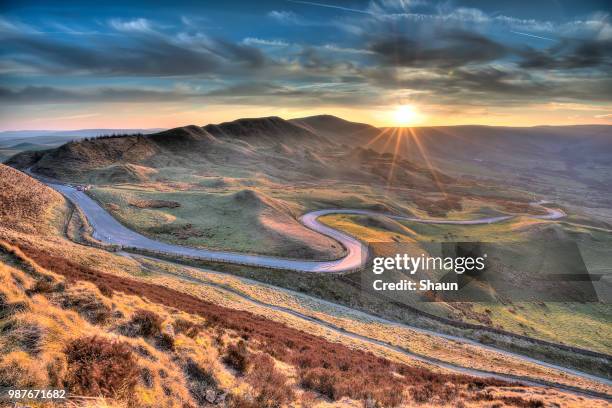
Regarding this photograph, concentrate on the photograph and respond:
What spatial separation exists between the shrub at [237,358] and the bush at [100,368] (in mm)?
4382

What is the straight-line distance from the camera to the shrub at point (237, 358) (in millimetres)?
14047

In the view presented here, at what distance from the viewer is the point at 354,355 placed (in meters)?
22.6

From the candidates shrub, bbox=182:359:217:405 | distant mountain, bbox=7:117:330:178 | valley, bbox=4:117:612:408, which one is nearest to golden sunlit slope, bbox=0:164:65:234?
valley, bbox=4:117:612:408

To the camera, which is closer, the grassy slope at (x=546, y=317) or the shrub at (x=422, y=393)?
the shrub at (x=422, y=393)

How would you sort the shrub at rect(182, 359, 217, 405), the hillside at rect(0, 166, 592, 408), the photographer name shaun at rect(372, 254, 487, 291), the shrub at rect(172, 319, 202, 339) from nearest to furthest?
the hillside at rect(0, 166, 592, 408)
the shrub at rect(182, 359, 217, 405)
the shrub at rect(172, 319, 202, 339)
the photographer name shaun at rect(372, 254, 487, 291)

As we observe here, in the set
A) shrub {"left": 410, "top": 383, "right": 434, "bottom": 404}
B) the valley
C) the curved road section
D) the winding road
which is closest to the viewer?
shrub {"left": 410, "top": 383, "right": 434, "bottom": 404}

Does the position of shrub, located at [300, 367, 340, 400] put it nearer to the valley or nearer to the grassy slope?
the valley

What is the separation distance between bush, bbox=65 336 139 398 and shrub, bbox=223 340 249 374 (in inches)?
173

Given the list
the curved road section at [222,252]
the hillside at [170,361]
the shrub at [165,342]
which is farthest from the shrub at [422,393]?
the curved road section at [222,252]

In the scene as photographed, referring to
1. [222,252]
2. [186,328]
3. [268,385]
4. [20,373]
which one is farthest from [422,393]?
[222,252]

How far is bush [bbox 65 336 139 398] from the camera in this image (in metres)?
9.02

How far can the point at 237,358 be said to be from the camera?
47.4ft

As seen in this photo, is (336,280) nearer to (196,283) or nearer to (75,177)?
(196,283)

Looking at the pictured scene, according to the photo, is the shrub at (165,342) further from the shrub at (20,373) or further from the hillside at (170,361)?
the shrub at (20,373)
